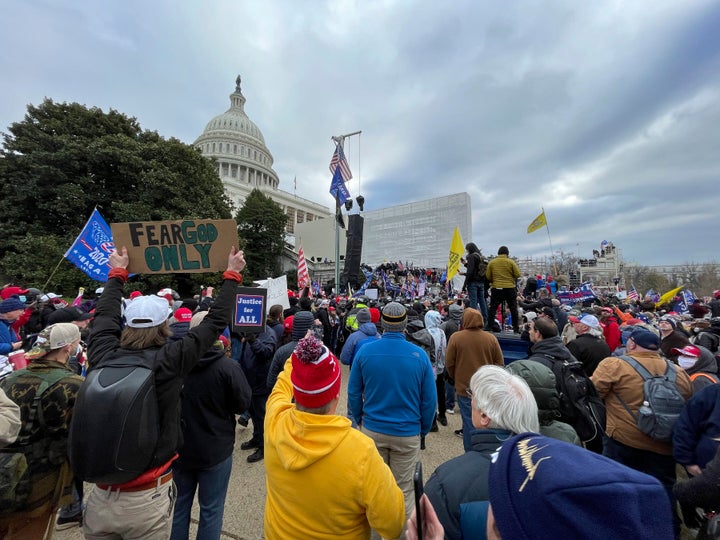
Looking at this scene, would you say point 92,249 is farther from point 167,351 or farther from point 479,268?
point 479,268

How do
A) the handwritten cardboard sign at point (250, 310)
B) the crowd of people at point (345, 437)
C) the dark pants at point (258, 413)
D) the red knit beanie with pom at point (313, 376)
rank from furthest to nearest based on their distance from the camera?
the handwritten cardboard sign at point (250, 310) → the dark pants at point (258, 413) → the red knit beanie with pom at point (313, 376) → the crowd of people at point (345, 437)

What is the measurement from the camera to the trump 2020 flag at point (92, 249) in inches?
226

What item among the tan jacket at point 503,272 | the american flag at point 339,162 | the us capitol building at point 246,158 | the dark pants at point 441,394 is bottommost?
the dark pants at point 441,394

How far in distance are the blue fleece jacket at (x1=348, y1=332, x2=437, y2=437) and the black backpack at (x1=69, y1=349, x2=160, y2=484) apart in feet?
5.31

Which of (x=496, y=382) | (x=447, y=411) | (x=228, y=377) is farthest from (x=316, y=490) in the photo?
(x=447, y=411)

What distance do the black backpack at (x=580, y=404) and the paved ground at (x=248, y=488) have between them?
2.00 metres

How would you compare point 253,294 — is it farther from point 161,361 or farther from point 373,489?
point 373,489

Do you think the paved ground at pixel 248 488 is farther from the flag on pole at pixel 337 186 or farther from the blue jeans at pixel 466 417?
the flag on pole at pixel 337 186

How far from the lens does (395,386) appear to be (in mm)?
2715

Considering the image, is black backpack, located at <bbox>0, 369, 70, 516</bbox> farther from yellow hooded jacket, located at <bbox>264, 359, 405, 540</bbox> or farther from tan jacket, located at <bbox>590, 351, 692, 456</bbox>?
tan jacket, located at <bbox>590, 351, 692, 456</bbox>

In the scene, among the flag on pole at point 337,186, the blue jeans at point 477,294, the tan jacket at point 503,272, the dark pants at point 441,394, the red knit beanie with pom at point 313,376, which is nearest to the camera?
the red knit beanie with pom at point 313,376

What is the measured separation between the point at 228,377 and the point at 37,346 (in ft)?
4.03

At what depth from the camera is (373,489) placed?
4.44ft

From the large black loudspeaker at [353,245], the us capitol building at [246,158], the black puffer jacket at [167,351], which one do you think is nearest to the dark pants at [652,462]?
the black puffer jacket at [167,351]
